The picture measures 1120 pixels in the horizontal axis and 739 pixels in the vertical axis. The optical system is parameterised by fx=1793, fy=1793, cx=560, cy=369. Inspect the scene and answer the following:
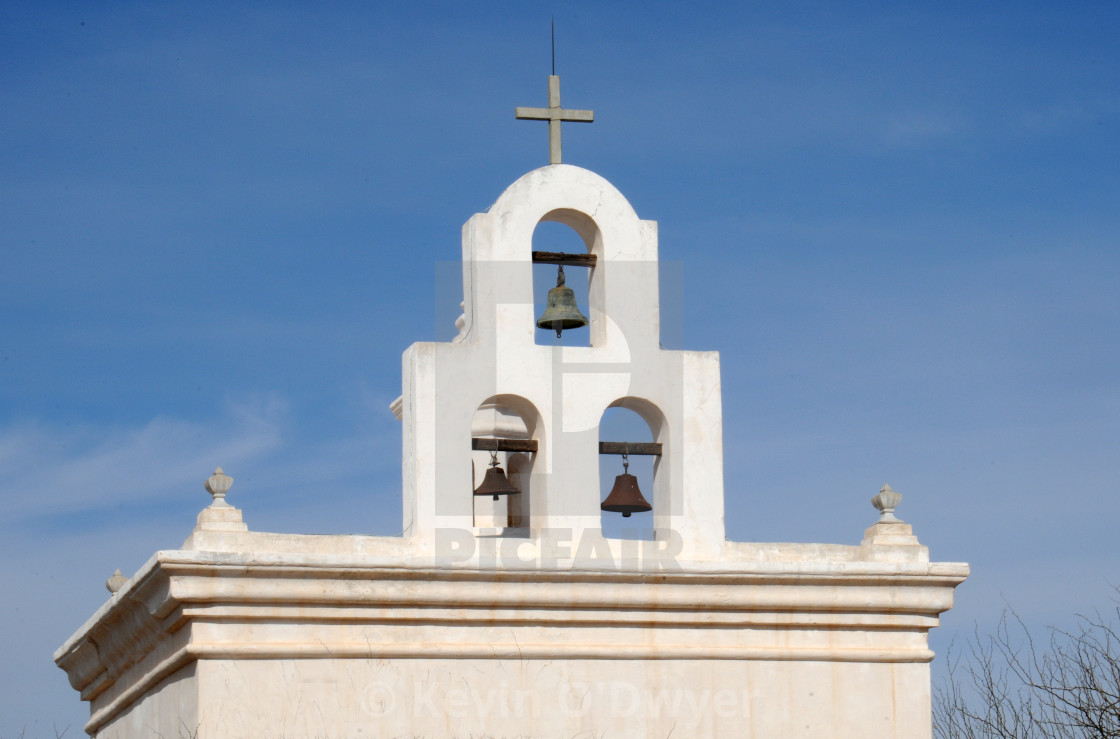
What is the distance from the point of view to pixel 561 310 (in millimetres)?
15055

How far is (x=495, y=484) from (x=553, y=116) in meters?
3.11

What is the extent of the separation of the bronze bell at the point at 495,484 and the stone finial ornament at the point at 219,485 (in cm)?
254

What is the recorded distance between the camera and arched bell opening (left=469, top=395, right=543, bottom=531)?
46.8ft

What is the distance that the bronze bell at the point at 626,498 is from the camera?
14.9 m

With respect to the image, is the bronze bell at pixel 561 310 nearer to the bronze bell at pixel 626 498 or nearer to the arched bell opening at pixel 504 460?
the arched bell opening at pixel 504 460

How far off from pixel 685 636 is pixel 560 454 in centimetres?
172

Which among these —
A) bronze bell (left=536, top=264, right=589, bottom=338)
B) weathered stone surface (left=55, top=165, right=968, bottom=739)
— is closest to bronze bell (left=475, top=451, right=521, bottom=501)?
weathered stone surface (left=55, top=165, right=968, bottom=739)

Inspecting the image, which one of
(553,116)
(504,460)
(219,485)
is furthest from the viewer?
(504,460)

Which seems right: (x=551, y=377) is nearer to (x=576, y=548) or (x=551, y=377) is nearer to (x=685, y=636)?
(x=576, y=548)

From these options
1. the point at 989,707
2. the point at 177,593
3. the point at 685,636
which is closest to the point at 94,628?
the point at 177,593

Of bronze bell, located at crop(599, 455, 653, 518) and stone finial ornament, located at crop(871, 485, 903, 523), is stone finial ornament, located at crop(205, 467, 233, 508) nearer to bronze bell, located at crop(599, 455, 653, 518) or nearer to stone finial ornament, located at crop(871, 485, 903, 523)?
bronze bell, located at crop(599, 455, 653, 518)

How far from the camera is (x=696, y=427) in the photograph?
1443cm

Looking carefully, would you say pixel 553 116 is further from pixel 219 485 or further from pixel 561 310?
pixel 219 485

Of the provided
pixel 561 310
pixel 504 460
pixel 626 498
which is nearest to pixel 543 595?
pixel 626 498
